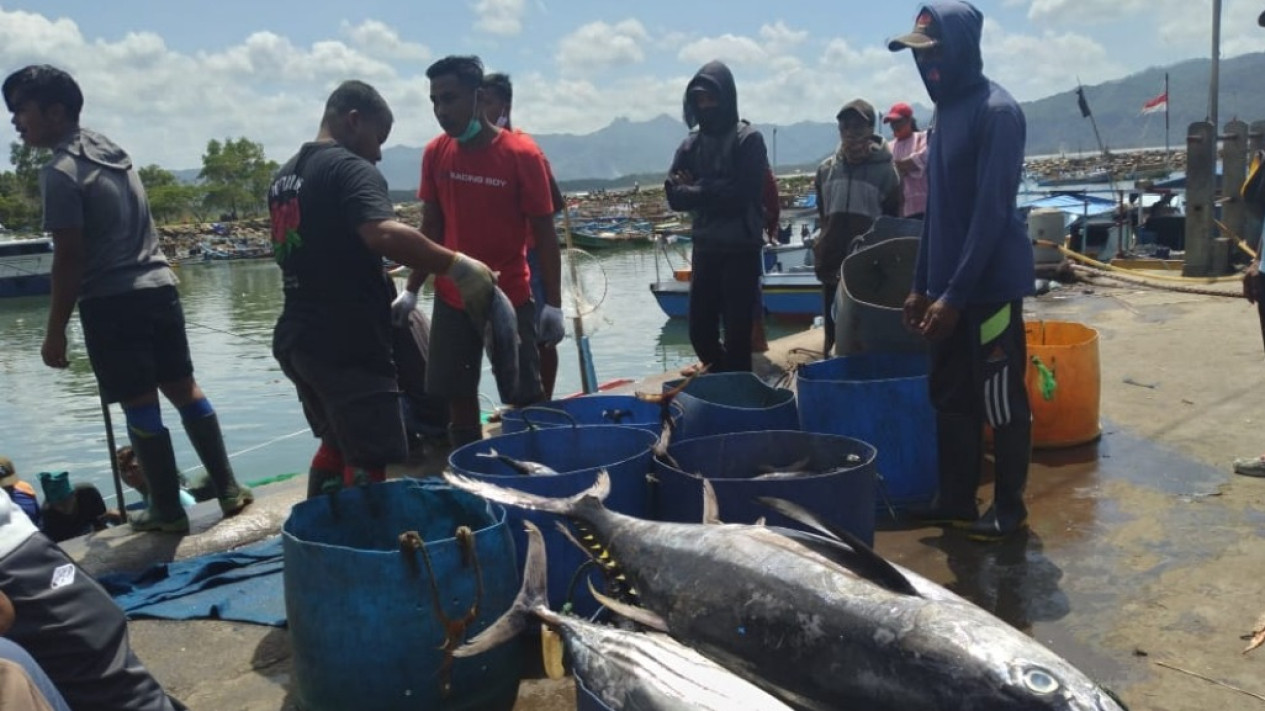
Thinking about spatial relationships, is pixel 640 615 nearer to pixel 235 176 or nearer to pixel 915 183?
pixel 915 183

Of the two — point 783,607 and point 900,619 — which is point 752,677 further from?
point 900,619

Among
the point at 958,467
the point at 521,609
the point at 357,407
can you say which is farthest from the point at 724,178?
the point at 521,609

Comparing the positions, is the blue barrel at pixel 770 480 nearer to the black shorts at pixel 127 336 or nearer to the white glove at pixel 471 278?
the white glove at pixel 471 278

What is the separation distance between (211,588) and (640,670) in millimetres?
2652

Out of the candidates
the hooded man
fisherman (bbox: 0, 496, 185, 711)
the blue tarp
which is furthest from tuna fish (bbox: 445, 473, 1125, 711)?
the hooded man

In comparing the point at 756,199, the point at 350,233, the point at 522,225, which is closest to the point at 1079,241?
the point at 756,199

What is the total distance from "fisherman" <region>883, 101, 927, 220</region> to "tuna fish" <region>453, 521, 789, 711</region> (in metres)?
5.76

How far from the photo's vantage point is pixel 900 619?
2.08 metres

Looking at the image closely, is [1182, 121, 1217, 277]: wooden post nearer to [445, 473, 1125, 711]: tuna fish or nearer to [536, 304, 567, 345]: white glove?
[536, 304, 567, 345]: white glove

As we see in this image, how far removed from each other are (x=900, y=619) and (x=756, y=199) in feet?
12.7

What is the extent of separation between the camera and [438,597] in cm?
273

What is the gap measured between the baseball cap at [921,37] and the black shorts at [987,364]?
1070 mm

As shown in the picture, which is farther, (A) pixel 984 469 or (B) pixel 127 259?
(A) pixel 984 469

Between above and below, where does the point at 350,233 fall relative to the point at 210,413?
above
